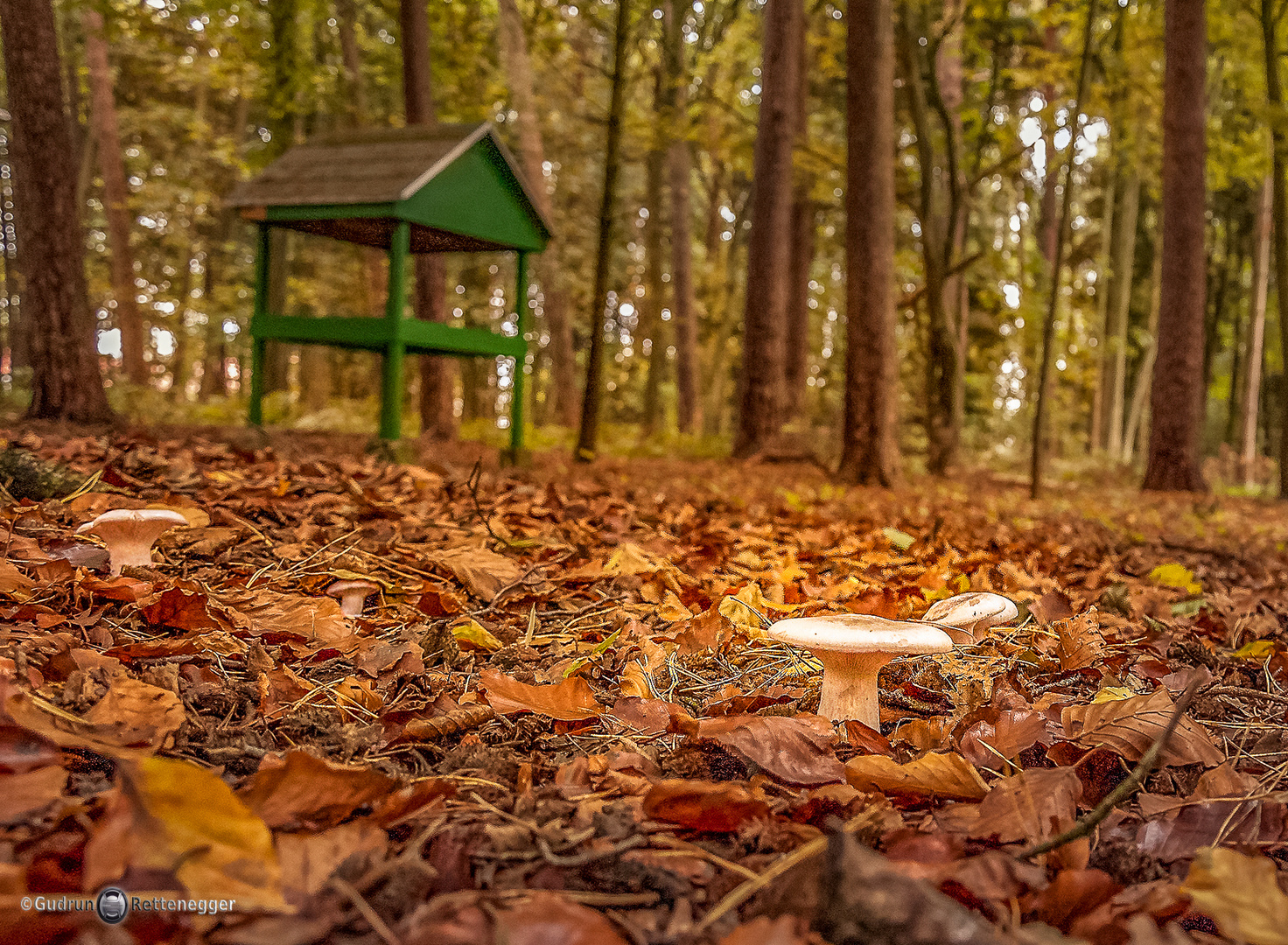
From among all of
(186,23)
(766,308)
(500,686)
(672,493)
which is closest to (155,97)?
(186,23)

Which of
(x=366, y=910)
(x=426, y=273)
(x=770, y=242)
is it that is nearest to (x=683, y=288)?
(x=770, y=242)

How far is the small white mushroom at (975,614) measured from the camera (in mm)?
1602

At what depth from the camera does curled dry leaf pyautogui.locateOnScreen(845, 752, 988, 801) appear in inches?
50.3

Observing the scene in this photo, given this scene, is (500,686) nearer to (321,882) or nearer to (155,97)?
(321,882)

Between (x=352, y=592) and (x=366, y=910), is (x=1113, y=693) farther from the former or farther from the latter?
(x=352, y=592)

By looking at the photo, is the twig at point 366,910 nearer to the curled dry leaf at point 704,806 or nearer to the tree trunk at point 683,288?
the curled dry leaf at point 704,806

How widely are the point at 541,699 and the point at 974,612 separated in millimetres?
866

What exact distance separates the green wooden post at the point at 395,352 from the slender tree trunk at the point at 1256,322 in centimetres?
1408

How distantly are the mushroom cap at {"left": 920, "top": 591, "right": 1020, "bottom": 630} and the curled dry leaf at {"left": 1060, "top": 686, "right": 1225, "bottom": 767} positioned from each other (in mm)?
209

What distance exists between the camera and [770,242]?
8.98m

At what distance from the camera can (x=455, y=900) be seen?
3.09 ft

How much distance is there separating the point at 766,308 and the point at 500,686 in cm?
788

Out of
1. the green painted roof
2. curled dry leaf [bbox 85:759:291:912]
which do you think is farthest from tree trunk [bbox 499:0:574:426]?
curled dry leaf [bbox 85:759:291:912]

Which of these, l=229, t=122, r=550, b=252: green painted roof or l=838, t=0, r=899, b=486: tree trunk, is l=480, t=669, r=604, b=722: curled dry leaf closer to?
l=229, t=122, r=550, b=252: green painted roof
